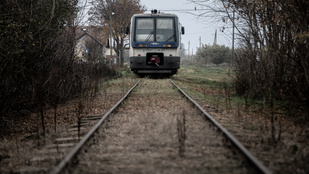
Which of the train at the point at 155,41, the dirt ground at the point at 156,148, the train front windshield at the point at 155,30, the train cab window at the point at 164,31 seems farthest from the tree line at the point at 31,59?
the train cab window at the point at 164,31

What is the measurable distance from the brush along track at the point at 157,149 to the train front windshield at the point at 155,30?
1087 cm

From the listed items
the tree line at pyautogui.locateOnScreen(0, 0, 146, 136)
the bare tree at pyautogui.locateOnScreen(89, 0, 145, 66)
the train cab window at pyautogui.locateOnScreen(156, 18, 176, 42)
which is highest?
the bare tree at pyautogui.locateOnScreen(89, 0, 145, 66)

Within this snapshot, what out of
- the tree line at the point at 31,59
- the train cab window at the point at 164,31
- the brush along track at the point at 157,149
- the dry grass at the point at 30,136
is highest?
the train cab window at the point at 164,31

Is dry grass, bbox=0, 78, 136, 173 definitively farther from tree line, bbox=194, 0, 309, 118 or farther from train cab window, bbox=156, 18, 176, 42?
train cab window, bbox=156, 18, 176, 42

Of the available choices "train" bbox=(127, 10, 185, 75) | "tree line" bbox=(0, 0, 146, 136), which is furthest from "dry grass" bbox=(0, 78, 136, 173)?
"train" bbox=(127, 10, 185, 75)

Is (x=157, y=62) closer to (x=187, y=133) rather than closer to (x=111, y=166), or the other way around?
(x=187, y=133)

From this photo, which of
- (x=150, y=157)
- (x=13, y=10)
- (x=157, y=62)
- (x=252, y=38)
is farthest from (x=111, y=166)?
(x=157, y=62)

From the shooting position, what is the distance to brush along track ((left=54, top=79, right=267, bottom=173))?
3.61 metres

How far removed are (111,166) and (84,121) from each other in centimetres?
311

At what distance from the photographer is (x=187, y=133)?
5066 millimetres

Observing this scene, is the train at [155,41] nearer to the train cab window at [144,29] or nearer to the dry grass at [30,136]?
the train cab window at [144,29]

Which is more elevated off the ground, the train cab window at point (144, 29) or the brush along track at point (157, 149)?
the train cab window at point (144, 29)

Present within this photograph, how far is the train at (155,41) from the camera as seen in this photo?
667 inches

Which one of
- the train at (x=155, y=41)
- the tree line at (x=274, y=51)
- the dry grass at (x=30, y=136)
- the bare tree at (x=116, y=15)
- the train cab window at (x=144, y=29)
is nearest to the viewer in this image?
the dry grass at (x=30, y=136)
